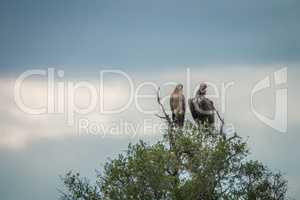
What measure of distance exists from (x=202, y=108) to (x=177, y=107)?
A: 1.33 metres

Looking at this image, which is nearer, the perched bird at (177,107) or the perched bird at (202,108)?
the perched bird at (177,107)

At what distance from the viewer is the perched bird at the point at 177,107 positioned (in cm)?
4966

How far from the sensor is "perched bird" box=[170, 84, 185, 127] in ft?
163

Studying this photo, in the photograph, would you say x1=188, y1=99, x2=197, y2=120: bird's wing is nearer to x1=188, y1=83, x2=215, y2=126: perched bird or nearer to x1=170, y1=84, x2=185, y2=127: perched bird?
x1=188, y1=83, x2=215, y2=126: perched bird

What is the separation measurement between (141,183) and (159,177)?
3.53 feet

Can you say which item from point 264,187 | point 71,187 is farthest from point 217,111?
point 71,187

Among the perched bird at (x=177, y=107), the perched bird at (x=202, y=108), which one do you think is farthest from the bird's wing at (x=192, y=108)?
the perched bird at (x=177, y=107)

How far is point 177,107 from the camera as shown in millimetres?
49781

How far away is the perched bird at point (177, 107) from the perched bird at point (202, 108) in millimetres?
508

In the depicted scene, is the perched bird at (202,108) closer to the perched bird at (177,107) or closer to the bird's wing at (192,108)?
the bird's wing at (192,108)

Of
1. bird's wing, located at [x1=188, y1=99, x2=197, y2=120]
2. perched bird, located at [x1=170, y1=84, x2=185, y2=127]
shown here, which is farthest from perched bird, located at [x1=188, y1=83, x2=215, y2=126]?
perched bird, located at [x1=170, y1=84, x2=185, y2=127]

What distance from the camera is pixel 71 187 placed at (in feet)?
163

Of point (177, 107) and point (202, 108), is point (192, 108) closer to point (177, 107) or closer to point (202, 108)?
point (202, 108)

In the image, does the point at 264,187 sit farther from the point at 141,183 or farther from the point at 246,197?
the point at 141,183
